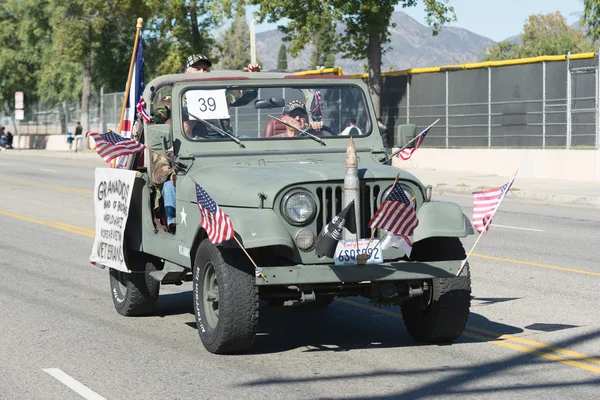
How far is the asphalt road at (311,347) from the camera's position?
6.60 m

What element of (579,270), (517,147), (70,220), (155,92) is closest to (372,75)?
(517,147)

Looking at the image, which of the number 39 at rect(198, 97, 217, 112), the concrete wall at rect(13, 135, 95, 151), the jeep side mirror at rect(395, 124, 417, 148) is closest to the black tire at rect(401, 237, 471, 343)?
the jeep side mirror at rect(395, 124, 417, 148)

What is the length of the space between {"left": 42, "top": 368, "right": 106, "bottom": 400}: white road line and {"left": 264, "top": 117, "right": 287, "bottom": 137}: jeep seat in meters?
2.66

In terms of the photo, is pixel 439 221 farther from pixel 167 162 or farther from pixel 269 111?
pixel 167 162

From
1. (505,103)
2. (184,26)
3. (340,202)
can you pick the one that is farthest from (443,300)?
(184,26)

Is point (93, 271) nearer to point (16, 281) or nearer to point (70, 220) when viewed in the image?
point (16, 281)

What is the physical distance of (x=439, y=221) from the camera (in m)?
7.36

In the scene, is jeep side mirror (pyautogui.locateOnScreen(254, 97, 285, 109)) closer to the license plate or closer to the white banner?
the white banner

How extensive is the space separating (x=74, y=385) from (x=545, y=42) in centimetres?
9219

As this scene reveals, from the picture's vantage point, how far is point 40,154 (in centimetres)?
5588

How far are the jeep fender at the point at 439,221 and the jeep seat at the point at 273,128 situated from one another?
1.75 metres

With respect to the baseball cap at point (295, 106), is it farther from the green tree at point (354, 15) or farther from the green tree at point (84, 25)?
the green tree at point (84, 25)

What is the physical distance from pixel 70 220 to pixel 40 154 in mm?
38439

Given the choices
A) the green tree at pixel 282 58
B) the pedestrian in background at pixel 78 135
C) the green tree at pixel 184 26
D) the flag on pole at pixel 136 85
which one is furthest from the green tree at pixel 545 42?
the flag on pole at pixel 136 85
